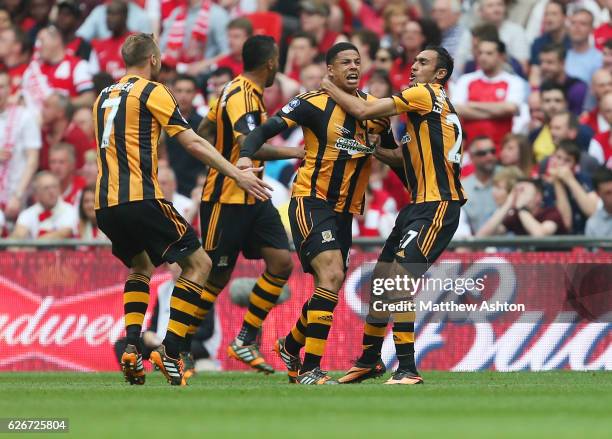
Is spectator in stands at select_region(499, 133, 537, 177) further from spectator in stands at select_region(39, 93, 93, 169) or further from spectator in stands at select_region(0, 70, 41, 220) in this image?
spectator in stands at select_region(0, 70, 41, 220)

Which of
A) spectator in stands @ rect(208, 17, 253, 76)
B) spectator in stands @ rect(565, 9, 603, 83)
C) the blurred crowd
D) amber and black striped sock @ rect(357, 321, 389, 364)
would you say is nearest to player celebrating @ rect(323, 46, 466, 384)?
amber and black striped sock @ rect(357, 321, 389, 364)

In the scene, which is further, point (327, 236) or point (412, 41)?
point (412, 41)

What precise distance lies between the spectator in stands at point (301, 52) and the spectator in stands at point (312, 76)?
736 mm

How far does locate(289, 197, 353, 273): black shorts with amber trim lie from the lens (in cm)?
1136

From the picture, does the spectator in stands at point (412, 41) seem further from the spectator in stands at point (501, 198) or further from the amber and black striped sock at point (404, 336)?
the amber and black striped sock at point (404, 336)

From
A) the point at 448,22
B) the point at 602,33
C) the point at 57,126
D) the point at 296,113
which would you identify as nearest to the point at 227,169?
the point at 296,113

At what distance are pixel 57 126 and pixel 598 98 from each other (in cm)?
697

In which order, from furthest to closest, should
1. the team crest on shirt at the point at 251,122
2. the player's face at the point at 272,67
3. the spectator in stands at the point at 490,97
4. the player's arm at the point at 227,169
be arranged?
the spectator in stands at the point at 490,97 < the player's face at the point at 272,67 < the team crest on shirt at the point at 251,122 < the player's arm at the point at 227,169

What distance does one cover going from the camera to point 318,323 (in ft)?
36.8

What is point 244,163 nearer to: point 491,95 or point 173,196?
point 173,196

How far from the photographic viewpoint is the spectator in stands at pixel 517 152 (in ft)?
53.4

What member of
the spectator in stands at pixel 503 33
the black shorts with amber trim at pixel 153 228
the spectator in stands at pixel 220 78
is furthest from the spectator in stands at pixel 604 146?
the black shorts with amber trim at pixel 153 228

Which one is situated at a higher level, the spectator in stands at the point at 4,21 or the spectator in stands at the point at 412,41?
the spectator in stands at the point at 4,21

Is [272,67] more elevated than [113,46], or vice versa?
[113,46]
